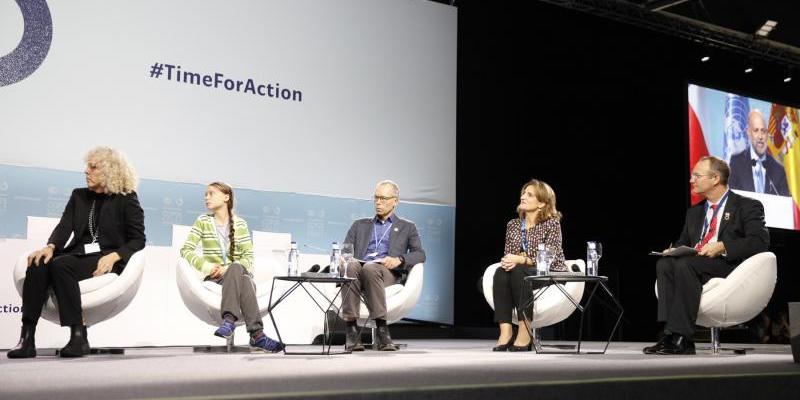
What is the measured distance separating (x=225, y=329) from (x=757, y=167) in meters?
6.60

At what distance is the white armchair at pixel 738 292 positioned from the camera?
4570mm

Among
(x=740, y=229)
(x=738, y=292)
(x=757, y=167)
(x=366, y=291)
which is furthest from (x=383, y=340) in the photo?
(x=757, y=167)

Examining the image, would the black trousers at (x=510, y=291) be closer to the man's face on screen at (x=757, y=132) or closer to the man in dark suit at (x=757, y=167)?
the man in dark suit at (x=757, y=167)

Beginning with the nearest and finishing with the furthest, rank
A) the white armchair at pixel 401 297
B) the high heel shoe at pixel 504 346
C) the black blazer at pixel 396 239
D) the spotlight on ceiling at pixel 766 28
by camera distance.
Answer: the high heel shoe at pixel 504 346 → the white armchair at pixel 401 297 → the black blazer at pixel 396 239 → the spotlight on ceiling at pixel 766 28

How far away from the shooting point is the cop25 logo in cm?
550

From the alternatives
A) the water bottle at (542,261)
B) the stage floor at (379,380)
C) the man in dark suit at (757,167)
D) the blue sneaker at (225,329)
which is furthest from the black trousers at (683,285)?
the man in dark suit at (757,167)

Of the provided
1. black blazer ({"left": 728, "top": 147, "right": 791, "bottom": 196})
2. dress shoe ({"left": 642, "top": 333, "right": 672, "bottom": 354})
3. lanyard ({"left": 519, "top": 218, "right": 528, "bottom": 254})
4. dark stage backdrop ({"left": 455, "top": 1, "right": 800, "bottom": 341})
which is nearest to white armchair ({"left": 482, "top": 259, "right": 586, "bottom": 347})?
lanyard ({"left": 519, "top": 218, "right": 528, "bottom": 254})

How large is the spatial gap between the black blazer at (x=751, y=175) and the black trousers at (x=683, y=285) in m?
4.24

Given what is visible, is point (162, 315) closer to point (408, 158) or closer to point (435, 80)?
point (408, 158)

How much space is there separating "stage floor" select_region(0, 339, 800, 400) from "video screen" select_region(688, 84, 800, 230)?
18.6 feet

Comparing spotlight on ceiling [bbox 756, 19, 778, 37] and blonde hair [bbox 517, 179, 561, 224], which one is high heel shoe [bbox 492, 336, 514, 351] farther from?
spotlight on ceiling [bbox 756, 19, 778, 37]

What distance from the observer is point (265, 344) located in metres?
4.38

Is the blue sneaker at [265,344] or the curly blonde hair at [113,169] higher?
the curly blonde hair at [113,169]

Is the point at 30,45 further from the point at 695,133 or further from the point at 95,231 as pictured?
the point at 695,133
